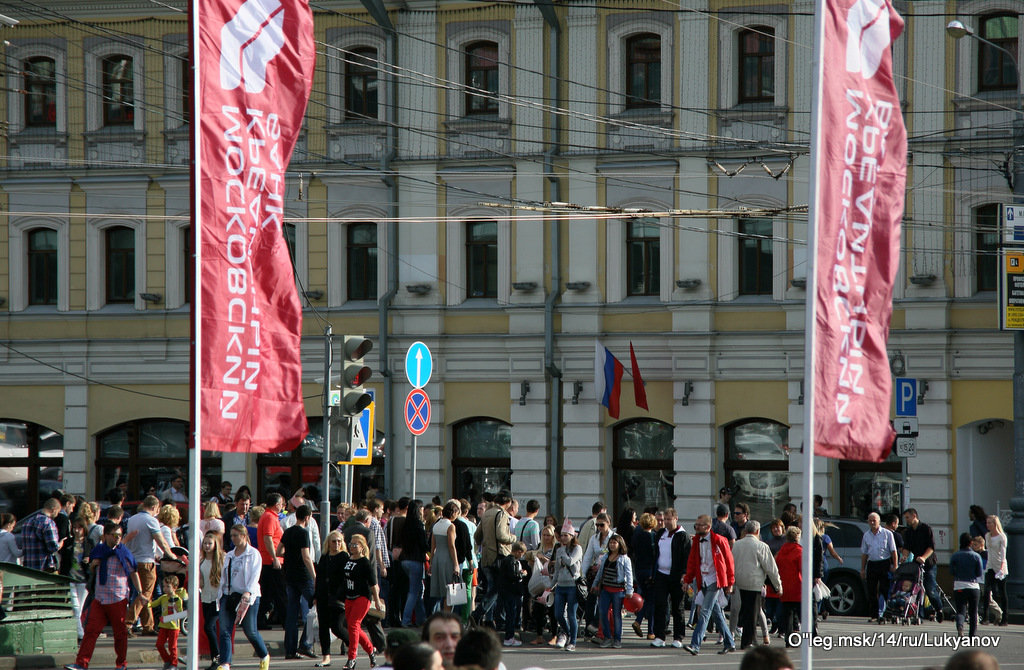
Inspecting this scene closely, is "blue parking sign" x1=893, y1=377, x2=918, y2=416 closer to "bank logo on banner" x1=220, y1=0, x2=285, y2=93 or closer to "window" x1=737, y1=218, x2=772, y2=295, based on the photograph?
"window" x1=737, y1=218, x2=772, y2=295

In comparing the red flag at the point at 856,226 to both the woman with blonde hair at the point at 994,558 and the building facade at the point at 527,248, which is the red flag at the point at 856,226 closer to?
the woman with blonde hair at the point at 994,558

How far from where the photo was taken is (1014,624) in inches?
898

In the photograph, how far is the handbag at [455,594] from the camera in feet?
59.5

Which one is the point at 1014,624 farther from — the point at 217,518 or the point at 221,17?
the point at 221,17

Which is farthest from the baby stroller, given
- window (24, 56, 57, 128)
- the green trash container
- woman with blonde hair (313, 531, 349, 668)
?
window (24, 56, 57, 128)

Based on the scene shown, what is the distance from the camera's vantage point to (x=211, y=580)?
15.4 m

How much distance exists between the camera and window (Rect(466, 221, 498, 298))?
30.9m

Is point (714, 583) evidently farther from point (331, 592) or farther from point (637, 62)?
point (637, 62)

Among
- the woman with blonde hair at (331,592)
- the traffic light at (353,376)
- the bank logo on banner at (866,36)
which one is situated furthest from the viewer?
the traffic light at (353,376)

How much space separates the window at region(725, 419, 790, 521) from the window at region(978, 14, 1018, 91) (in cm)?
770

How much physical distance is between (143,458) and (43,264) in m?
4.89

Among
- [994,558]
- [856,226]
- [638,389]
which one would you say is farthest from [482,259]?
[856,226]

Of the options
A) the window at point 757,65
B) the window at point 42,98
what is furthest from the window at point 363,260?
the window at point 757,65

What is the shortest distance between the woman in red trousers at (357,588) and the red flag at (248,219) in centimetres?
656
